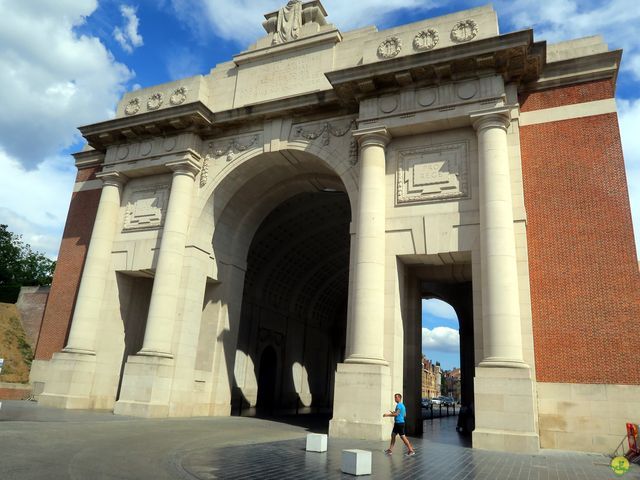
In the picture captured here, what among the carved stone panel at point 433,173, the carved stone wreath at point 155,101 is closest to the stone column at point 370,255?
the carved stone panel at point 433,173

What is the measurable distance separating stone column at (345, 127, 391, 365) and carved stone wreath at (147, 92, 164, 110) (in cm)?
1102

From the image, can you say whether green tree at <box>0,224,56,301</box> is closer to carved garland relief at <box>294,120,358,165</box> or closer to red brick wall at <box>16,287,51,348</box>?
red brick wall at <box>16,287,51,348</box>

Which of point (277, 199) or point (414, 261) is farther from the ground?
point (277, 199)

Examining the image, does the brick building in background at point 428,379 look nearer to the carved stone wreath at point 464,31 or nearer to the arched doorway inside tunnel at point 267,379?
the arched doorway inside tunnel at point 267,379

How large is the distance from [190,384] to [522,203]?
1497cm

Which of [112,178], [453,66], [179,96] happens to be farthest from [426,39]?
[112,178]

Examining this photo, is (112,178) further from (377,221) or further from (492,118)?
(492,118)

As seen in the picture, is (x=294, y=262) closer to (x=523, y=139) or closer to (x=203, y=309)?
(x=203, y=309)

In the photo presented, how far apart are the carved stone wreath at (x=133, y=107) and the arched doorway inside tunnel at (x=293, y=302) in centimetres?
858

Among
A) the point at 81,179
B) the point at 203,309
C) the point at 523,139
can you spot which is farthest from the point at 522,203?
the point at 81,179

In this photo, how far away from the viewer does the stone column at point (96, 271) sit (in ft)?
70.2

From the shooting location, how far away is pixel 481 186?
16516 mm

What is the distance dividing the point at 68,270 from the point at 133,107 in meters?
9.10

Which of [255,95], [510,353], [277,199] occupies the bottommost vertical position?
[510,353]
